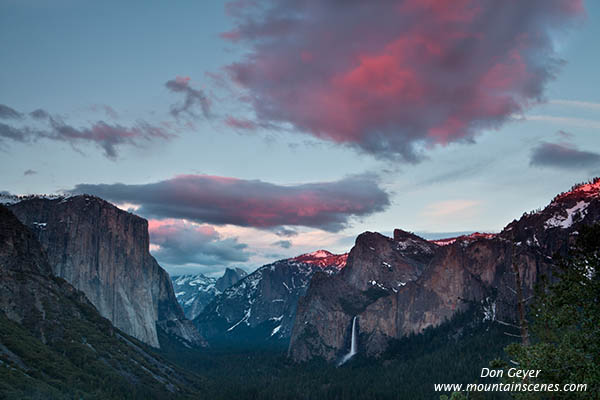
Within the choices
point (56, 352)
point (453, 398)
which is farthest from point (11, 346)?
point (453, 398)

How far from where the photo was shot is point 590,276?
2923 centimetres

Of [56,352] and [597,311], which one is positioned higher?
[597,311]

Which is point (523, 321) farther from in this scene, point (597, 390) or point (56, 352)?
point (56, 352)

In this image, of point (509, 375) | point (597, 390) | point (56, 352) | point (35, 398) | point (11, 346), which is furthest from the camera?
point (56, 352)

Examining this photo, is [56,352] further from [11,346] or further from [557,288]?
[557,288]

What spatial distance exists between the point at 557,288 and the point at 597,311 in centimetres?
269

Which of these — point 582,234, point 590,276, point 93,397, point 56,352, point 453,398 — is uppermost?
point 582,234

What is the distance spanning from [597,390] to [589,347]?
7.43ft

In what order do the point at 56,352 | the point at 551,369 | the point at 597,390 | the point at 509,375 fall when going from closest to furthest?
1. the point at 597,390
2. the point at 551,369
3. the point at 509,375
4. the point at 56,352

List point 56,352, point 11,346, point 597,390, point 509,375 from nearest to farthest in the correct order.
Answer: point 597,390 → point 509,375 → point 11,346 → point 56,352

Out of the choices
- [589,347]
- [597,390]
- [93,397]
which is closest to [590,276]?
[589,347]

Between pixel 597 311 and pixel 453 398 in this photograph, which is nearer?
pixel 597 311

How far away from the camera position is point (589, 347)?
27.3 m

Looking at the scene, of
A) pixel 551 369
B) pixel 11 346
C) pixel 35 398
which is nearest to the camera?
pixel 551 369
